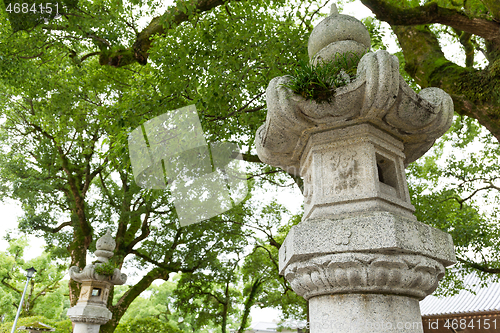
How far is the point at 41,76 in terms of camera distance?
8672 millimetres

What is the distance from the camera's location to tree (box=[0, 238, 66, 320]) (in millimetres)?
19328

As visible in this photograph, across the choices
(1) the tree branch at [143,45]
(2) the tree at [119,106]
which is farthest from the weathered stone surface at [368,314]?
(1) the tree branch at [143,45]

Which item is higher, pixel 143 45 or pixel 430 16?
pixel 143 45

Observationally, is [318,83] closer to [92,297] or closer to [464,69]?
[464,69]

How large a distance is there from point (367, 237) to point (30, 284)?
23.2 metres

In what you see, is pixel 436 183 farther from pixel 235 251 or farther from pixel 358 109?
pixel 358 109

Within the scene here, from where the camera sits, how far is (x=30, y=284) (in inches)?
782

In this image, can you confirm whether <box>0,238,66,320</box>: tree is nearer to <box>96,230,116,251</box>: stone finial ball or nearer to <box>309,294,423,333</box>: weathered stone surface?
<box>96,230,116,251</box>: stone finial ball

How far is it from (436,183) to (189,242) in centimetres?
860

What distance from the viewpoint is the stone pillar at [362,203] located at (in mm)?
2070

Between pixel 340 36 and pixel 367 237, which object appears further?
pixel 340 36

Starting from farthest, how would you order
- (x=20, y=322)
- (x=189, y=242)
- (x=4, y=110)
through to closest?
1. (x=20, y=322)
2. (x=189, y=242)
3. (x=4, y=110)

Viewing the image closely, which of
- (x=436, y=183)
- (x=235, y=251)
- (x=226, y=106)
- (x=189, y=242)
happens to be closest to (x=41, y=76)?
(x=226, y=106)

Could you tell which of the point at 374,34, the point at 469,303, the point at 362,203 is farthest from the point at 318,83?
the point at 469,303
